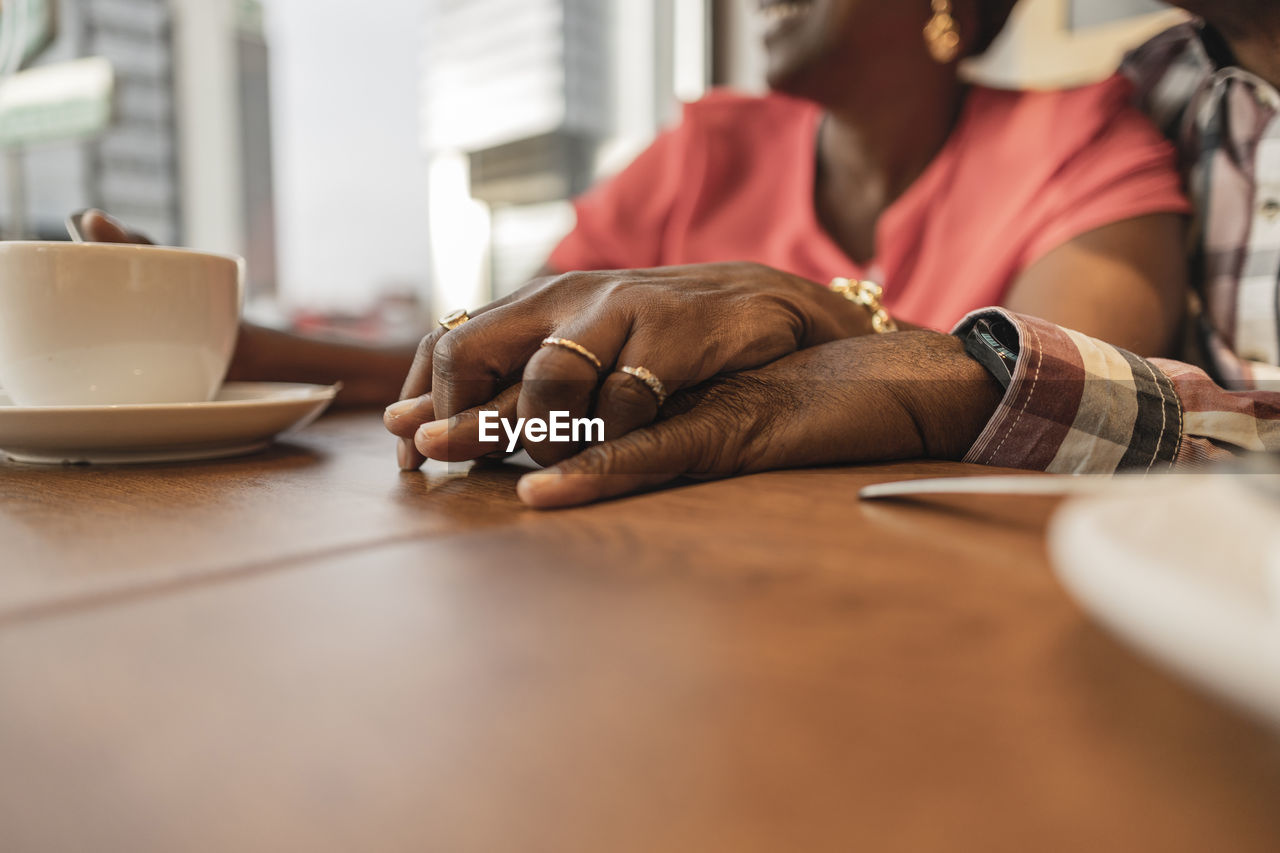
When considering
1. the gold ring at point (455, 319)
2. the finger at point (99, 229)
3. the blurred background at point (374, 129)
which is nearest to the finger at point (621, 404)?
the gold ring at point (455, 319)

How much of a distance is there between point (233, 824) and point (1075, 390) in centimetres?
41

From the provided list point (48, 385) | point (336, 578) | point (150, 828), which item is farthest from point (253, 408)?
point (150, 828)

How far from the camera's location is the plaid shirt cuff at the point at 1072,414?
40cm

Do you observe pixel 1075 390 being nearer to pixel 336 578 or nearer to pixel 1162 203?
pixel 336 578

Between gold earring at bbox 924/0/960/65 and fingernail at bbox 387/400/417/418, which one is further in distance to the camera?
gold earring at bbox 924/0/960/65

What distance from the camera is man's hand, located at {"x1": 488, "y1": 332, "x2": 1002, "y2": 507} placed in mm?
346

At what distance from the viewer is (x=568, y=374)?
34cm

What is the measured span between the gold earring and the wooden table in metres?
0.97

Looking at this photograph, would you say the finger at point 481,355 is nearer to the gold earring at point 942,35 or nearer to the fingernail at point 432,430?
the fingernail at point 432,430

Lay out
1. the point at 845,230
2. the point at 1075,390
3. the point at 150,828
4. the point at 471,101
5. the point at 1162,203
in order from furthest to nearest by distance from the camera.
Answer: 1. the point at 471,101
2. the point at 845,230
3. the point at 1162,203
4. the point at 1075,390
5. the point at 150,828

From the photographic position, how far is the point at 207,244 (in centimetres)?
252

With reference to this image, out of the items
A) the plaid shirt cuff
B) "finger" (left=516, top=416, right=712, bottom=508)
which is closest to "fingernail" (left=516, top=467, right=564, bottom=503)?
"finger" (left=516, top=416, right=712, bottom=508)

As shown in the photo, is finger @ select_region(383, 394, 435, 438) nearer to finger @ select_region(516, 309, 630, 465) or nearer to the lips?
finger @ select_region(516, 309, 630, 465)

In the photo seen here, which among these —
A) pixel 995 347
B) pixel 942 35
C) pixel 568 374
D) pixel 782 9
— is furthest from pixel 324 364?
pixel 942 35
